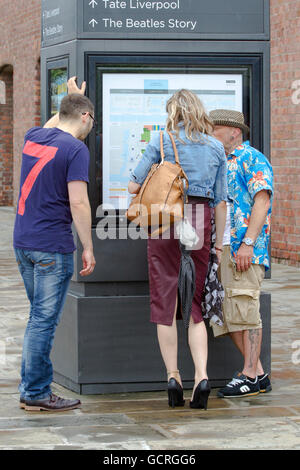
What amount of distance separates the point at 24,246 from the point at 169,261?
30.7 inches

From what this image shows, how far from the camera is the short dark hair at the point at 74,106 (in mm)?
5242

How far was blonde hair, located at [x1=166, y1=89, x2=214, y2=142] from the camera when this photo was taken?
5.15m

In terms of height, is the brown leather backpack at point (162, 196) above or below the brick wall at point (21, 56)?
below

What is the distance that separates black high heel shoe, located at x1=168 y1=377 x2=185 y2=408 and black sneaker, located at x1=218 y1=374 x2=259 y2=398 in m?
0.38

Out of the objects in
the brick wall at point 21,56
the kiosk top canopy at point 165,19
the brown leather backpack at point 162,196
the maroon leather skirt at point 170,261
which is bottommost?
the maroon leather skirt at point 170,261

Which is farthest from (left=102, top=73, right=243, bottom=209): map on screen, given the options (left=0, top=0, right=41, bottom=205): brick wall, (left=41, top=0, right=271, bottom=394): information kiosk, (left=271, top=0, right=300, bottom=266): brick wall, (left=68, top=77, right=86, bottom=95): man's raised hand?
(left=0, top=0, right=41, bottom=205): brick wall

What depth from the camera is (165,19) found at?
5711mm

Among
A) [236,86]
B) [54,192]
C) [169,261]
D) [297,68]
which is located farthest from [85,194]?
[297,68]

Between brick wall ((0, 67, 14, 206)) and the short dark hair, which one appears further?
brick wall ((0, 67, 14, 206))

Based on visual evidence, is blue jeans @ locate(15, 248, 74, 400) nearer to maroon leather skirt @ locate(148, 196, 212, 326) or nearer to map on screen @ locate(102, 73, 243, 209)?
maroon leather skirt @ locate(148, 196, 212, 326)

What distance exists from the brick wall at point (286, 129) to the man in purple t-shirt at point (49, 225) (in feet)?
23.6

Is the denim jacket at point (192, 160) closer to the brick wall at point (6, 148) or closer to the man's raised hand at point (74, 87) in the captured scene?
the man's raised hand at point (74, 87)

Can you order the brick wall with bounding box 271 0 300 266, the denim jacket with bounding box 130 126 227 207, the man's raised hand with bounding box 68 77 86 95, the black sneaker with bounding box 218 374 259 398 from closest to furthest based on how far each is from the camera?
the denim jacket with bounding box 130 126 227 207
the man's raised hand with bounding box 68 77 86 95
the black sneaker with bounding box 218 374 259 398
the brick wall with bounding box 271 0 300 266

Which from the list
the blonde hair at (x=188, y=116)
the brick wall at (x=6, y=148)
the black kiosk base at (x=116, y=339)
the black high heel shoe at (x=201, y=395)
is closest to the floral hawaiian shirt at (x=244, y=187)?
the blonde hair at (x=188, y=116)
